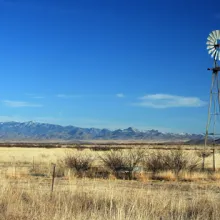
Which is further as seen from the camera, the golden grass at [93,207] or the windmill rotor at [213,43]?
the windmill rotor at [213,43]

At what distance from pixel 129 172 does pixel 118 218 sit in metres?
16.0

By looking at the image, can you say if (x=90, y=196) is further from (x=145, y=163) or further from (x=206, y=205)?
(x=145, y=163)

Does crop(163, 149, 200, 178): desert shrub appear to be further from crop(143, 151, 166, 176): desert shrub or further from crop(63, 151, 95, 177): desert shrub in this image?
crop(63, 151, 95, 177): desert shrub

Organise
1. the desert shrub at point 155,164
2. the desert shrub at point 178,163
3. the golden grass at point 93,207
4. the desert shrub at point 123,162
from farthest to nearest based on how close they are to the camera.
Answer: the desert shrub at point 155,164
the desert shrub at point 178,163
the desert shrub at point 123,162
the golden grass at point 93,207

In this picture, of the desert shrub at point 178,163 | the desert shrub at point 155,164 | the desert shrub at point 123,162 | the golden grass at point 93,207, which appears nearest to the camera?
the golden grass at point 93,207

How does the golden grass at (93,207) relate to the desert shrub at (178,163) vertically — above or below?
below

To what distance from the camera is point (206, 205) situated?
39.9ft

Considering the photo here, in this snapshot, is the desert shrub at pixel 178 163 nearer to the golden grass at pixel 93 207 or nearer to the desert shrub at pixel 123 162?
the desert shrub at pixel 123 162

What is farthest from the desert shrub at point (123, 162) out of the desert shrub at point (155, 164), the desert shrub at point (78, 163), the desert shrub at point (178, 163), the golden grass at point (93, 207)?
the golden grass at point (93, 207)

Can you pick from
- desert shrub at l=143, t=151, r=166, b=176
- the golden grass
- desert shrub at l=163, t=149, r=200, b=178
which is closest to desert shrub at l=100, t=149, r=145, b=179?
desert shrub at l=143, t=151, r=166, b=176

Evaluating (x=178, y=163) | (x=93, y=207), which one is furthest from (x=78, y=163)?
(x=93, y=207)

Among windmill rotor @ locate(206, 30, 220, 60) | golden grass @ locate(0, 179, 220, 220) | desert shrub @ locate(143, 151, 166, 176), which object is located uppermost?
windmill rotor @ locate(206, 30, 220, 60)

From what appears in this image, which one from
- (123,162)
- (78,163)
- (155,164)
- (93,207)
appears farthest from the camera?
(78,163)

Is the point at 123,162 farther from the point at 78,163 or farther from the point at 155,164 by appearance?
the point at 78,163
